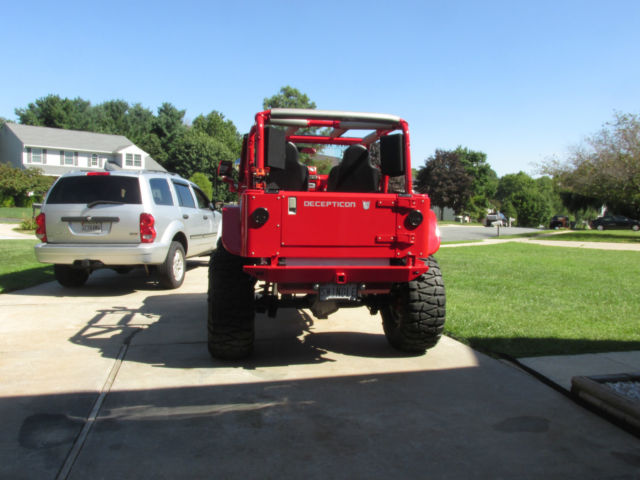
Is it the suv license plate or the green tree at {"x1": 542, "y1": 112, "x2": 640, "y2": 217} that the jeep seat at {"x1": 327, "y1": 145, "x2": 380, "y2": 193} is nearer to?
the suv license plate

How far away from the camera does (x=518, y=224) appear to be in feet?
216

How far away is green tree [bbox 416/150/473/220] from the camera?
59.3 meters

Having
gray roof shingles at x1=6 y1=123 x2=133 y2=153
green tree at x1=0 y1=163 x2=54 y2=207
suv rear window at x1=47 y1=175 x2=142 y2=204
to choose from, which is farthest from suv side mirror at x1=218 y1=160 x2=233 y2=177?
gray roof shingles at x1=6 y1=123 x2=133 y2=153

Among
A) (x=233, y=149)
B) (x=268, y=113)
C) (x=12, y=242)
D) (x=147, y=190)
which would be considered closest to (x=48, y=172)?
(x=233, y=149)

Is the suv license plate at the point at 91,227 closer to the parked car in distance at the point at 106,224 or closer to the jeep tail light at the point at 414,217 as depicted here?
the parked car in distance at the point at 106,224

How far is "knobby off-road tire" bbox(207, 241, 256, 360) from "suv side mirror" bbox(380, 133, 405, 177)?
5.24 feet

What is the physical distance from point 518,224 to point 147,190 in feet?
210

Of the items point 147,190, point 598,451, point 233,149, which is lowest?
point 598,451

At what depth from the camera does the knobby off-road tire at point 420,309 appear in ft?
15.6

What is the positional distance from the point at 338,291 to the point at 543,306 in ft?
13.9

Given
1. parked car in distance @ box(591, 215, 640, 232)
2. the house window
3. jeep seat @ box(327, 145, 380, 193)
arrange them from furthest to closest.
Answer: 1. the house window
2. parked car in distance @ box(591, 215, 640, 232)
3. jeep seat @ box(327, 145, 380, 193)

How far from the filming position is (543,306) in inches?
291

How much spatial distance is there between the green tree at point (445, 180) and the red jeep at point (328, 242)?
181ft

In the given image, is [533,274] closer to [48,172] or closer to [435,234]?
[435,234]
